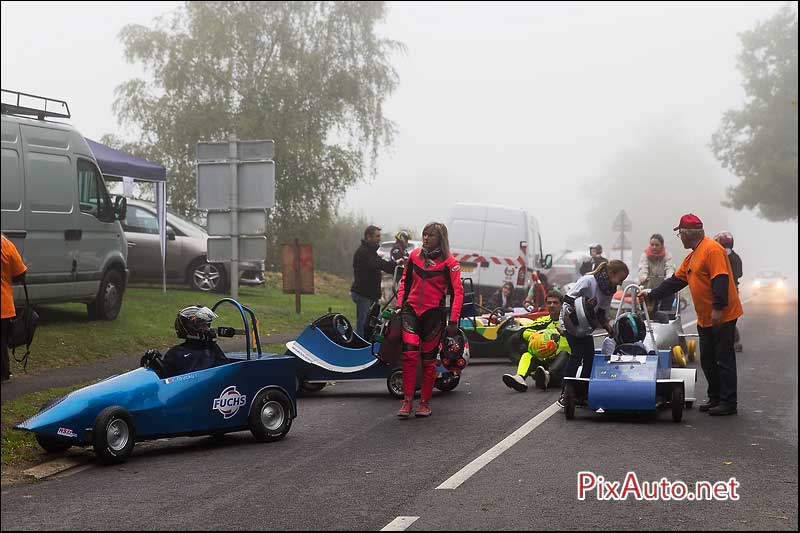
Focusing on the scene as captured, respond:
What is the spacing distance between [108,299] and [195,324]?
800 cm

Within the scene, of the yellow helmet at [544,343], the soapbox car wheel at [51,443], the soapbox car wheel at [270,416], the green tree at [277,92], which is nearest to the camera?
the soapbox car wheel at [51,443]

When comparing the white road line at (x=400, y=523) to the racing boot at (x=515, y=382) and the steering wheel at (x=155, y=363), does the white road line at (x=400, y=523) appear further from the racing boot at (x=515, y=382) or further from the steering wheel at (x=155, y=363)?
the racing boot at (x=515, y=382)

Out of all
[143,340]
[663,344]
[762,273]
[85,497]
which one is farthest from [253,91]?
[762,273]

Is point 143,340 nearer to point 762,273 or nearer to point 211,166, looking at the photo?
point 211,166

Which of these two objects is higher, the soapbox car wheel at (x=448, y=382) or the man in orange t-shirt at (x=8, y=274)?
the man in orange t-shirt at (x=8, y=274)

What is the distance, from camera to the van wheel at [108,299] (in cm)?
1766

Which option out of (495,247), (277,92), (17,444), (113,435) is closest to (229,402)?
(113,435)

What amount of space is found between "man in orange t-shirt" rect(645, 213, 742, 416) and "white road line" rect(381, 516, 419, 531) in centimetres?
557

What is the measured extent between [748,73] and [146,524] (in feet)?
230

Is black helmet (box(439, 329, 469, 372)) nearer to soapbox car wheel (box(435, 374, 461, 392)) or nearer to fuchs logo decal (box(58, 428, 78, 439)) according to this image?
Answer: soapbox car wheel (box(435, 374, 461, 392))

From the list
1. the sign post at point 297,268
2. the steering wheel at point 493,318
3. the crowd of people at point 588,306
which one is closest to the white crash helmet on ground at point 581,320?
the crowd of people at point 588,306

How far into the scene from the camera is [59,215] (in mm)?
16094

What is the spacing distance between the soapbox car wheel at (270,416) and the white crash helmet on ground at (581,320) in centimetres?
300

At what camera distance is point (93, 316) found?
1773 centimetres
